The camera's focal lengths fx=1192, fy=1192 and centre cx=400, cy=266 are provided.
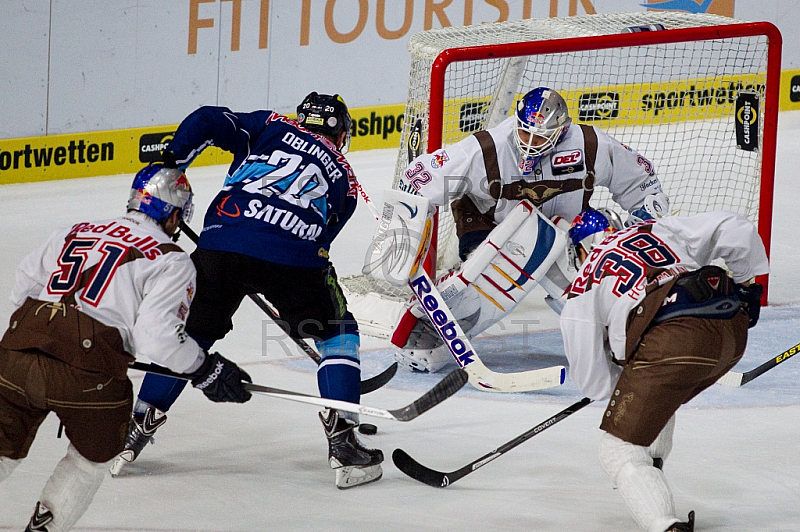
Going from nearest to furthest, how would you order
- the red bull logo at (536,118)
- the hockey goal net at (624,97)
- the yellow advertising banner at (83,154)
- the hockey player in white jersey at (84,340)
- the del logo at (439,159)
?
the hockey player in white jersey at (84,340), the red bull logo at (536,118), the del logo at (439,159), the hockey goal net at (624,97), the yellow advertising banner at (83,154)

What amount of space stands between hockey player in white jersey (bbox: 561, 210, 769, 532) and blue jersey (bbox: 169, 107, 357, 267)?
2.88 feet

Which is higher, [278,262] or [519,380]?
[278,262]

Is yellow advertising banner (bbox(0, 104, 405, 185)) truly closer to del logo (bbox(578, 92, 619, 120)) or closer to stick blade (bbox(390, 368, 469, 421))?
del logo (bbox(578, 92, 619, 120))

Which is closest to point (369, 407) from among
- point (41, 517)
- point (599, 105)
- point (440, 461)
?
point (440, 461)

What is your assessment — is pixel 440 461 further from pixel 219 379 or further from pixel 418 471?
pixel 219 379

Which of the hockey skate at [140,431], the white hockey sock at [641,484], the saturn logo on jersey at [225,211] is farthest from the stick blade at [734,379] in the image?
the hockey skate at [140,431]

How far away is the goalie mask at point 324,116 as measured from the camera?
3621 mm

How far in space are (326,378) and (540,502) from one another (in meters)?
0.70

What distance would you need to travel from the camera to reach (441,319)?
13.4 ft

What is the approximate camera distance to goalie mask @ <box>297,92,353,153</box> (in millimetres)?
3621

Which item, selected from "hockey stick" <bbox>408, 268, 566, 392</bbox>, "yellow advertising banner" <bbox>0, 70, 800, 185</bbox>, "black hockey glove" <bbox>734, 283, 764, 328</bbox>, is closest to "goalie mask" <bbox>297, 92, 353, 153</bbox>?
"hockey stick" <bbox>408, 268, 566, 392</bbox>

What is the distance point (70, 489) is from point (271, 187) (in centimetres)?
115

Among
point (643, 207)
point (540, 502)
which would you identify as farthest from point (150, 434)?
point (643, 207)

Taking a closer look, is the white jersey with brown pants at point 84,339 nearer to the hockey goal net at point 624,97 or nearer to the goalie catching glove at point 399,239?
the goalie catching glove at point 399,239
